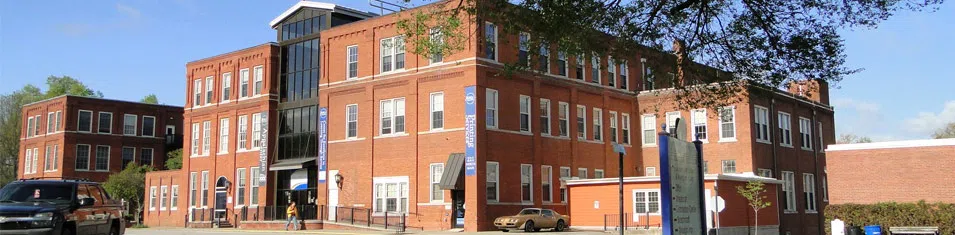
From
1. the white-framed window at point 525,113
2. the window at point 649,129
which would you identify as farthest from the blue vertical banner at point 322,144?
the window at point 649,129

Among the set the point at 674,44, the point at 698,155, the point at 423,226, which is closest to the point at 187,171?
the point at 423,226

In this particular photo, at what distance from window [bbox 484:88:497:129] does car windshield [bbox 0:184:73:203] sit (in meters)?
21.9

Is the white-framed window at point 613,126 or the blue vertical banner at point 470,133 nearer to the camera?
the blue vertical banner at point 470,133

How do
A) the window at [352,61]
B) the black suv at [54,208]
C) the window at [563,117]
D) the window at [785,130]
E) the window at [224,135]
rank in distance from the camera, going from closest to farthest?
the black suv at [54,208] → the window at [563,117] → the window at [352,61] → the window at [785,130] → the window at [224,135]

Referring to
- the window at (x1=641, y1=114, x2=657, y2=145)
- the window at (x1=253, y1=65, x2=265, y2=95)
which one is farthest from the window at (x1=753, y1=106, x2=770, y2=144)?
the window at (x1=253, y1=65, x2=265, y2=95)

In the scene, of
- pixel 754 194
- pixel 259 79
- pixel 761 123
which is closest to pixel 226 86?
pixel 259 79

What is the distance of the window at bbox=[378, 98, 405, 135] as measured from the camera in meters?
39.8

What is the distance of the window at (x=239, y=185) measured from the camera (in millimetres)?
48250

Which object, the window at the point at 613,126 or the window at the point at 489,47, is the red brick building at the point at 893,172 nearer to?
the window at the point at 613,126

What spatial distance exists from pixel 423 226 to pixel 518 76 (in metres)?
8.06

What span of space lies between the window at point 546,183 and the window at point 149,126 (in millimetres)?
39901

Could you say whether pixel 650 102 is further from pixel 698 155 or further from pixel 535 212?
pixel 698 155

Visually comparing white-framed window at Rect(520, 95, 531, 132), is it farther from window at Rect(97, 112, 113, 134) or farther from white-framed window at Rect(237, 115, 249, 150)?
window at Rect(97, 112, 113, 134)

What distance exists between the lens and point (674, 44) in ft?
59.2
